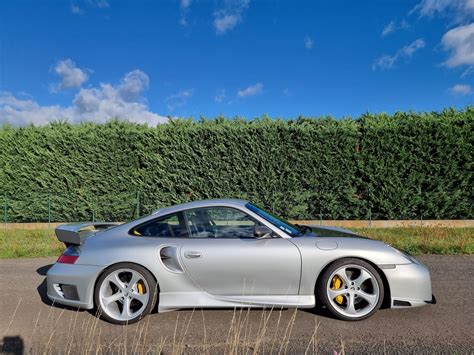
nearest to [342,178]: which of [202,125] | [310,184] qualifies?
[310,184]

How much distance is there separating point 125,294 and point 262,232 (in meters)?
1.60

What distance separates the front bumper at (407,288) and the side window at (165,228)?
2.23 meters

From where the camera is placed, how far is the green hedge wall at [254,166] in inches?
408

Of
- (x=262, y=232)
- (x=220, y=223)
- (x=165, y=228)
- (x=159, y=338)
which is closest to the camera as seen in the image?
(x=159, y=338)

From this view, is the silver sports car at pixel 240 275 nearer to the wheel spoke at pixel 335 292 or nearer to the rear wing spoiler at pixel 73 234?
the wheel spoke at pixel 335 292

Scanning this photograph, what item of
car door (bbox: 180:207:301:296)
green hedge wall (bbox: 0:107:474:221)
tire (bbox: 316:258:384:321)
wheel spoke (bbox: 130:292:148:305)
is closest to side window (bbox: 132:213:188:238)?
car door (bbox: 180:207:301:296)

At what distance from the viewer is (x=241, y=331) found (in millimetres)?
3215

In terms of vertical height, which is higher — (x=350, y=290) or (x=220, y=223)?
(x=220, y=223)

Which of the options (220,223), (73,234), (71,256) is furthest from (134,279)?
(220,223)

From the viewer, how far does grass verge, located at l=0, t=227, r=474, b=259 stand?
269 inches

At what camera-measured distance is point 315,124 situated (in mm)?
11172

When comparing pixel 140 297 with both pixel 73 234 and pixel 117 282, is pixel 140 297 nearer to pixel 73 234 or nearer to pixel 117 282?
pixel 117 282

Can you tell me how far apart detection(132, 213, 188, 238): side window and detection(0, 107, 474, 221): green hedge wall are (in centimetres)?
708

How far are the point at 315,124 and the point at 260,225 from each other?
26.6 feet
